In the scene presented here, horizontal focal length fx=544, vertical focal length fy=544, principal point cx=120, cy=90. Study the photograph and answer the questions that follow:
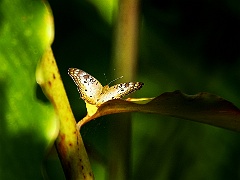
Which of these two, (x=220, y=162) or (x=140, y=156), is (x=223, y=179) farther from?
(x=140, y=156)

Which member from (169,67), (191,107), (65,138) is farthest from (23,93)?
(169,67)

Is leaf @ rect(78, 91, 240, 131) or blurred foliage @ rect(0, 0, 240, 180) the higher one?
leaf @ rect(78, 91, 240, 131)

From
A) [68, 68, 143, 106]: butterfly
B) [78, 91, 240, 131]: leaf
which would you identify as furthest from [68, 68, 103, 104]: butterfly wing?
[78, 91, 240, 131]: leaf

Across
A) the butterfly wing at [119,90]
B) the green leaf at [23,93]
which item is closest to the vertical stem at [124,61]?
the butterfly wing at [119,90]

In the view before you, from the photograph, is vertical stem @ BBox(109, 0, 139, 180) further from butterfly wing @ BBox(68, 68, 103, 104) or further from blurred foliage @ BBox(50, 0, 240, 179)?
blurred foliage @ BBox(50, 0, 240, 179)

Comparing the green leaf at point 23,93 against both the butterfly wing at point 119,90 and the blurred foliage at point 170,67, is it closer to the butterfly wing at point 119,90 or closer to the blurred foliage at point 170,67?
the butterfly wing at point 119,90

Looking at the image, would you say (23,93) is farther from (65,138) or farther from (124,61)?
(124,61)
